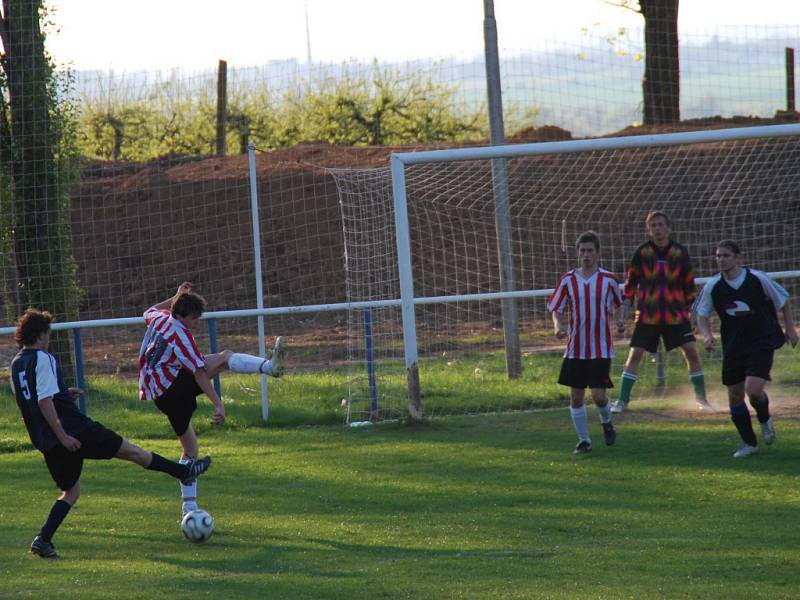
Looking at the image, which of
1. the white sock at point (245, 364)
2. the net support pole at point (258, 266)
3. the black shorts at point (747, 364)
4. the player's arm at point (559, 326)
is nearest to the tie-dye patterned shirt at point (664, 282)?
the player's arm at point (559, 326)

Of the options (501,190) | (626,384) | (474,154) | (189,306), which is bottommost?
(626,384)

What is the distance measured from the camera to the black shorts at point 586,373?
955cm

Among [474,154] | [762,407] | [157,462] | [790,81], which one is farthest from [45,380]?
A: [790,81]

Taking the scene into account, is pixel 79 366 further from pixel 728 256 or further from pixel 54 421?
pixel 728 256

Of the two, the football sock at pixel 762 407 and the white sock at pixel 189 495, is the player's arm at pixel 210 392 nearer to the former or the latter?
the white sock at pixel 189 495

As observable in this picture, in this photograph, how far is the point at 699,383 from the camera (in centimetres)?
1165

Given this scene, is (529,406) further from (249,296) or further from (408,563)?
(249,296)

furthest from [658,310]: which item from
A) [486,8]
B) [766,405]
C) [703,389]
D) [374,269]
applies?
[486,8]

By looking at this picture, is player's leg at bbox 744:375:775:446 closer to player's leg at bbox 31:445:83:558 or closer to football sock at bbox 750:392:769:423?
football sock at bbox 750:392:769:423

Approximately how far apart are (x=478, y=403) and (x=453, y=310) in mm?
7750

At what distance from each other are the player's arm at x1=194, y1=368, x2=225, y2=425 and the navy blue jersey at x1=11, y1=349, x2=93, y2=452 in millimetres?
741

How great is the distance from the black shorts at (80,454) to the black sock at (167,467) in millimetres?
265

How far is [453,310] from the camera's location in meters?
20.4

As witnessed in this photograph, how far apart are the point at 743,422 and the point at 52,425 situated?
5.12 metres
